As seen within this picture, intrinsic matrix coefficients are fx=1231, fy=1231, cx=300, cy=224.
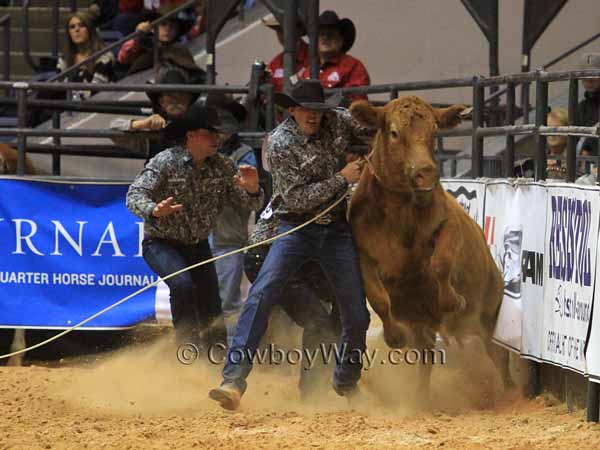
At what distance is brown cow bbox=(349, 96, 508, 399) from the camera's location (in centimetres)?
658

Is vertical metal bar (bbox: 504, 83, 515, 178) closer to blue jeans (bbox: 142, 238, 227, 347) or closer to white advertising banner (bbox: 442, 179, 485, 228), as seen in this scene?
white advertising banner (bbox: 442, 179, 485, 228)

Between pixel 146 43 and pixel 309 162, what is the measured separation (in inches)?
278

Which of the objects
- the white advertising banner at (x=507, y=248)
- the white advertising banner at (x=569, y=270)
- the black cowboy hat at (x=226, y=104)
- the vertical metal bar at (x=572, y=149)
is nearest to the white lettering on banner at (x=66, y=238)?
the black cowboy hat at (x=226, y=104)

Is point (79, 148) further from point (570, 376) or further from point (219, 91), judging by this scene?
point (570, 376)

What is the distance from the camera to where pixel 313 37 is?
30.8 ft

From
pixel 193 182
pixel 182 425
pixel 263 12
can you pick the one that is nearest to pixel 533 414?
pixel 182 425

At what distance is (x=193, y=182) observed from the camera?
7.66 meters

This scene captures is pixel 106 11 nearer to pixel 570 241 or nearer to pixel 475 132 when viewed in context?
pixel 475 132

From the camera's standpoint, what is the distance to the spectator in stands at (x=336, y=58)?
32.8 feet

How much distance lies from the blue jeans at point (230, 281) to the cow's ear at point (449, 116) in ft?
7.87

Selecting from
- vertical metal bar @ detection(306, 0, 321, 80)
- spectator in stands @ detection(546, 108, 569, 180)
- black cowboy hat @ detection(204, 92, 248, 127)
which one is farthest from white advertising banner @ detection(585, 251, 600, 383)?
vertical metal bar @ detection(306, 0, 321, 80)

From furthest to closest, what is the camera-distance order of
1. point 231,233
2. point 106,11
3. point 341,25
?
1. point 106,11
2. point 341,25
3. point 231,233

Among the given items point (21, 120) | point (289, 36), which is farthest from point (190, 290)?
point (289, 36)

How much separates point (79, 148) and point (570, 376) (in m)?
4.84
